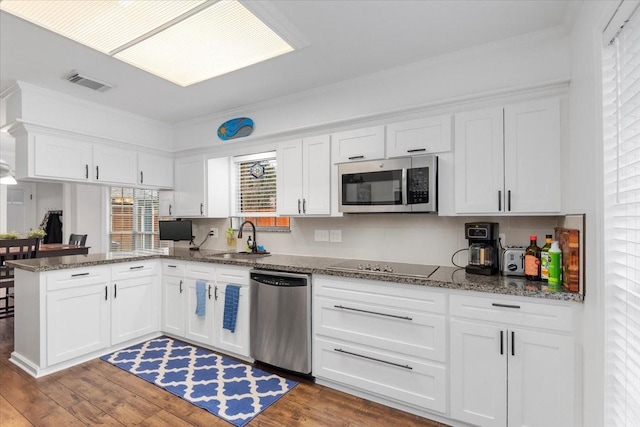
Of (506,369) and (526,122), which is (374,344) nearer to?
(506,369)

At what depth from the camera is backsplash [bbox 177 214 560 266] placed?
98.7 inches

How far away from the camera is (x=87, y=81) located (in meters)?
2.96

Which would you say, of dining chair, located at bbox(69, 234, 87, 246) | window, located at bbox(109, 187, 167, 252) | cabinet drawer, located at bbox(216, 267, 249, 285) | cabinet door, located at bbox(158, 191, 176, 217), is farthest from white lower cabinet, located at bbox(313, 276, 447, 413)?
dining chair, located at bbox(69, 234, 87, 246)

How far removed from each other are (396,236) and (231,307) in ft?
5.35

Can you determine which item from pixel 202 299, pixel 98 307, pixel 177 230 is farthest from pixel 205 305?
pixel 177 230

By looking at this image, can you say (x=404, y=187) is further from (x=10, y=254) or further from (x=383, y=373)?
(x=10, y=254)

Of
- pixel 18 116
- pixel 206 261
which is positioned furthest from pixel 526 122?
pixel 18 116

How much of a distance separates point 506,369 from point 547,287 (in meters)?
0.54

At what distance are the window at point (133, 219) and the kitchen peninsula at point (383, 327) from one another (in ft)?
5.71

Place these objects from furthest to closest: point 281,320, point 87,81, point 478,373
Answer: point 87,81, point 281,320, point 478,373

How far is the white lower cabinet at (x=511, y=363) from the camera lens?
184cm

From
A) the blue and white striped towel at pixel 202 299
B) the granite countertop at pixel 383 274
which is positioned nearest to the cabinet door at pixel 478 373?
the granite countertop at pixel 383 274

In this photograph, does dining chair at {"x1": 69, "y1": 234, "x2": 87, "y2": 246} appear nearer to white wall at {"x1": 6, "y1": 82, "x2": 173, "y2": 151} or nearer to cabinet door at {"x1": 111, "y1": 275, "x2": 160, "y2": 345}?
white wall at {"x1": 6, "y1": 82, "x2": 173, "y2": 151}

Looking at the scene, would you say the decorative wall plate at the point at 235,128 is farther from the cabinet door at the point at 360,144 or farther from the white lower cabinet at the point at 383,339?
the white lower cabinet at the point at 383,339
